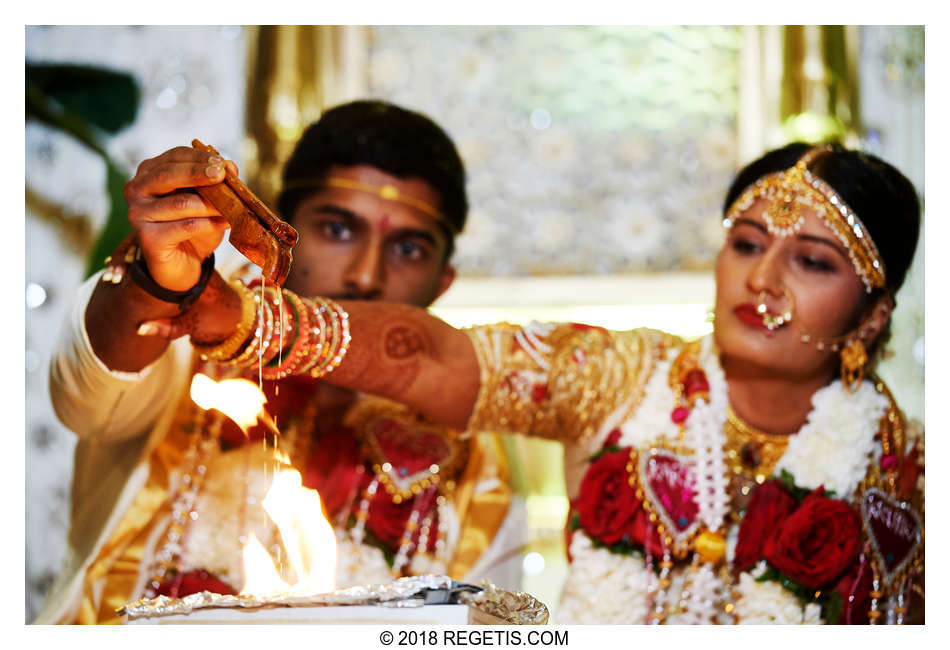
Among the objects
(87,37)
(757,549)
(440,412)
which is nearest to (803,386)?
(757,549)

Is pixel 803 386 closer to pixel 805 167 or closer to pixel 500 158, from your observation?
pixel 805 167

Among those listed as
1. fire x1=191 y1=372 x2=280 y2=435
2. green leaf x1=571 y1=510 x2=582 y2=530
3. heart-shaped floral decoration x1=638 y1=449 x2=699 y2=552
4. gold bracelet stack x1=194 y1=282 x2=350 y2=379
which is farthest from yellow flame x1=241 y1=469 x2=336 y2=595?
heart-shaped floral decoration x1=638 y1=449 x2=699 y2=552

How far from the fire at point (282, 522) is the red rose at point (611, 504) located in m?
0.64

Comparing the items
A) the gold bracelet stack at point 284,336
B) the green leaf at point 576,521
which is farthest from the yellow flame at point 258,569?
the green leaf at point 576,521

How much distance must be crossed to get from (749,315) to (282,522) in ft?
3.96

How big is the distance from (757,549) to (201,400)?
131 centimetres

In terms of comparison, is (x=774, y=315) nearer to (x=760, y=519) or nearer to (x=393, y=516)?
(x=760, y=519)

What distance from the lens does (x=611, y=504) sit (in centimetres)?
276

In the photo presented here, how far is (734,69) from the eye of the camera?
137 inches

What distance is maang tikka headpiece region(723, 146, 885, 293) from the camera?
2.76 metres

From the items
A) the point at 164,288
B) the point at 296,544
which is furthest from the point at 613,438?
the point at 164,288

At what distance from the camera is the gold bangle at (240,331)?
2.26 meters

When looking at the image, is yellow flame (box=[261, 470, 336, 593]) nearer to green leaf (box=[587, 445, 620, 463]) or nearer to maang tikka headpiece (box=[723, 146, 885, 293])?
green leaf (box=[587, 445, 620, 463])

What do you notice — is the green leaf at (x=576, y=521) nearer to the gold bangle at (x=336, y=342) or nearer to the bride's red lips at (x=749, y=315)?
the bride's red lips at (x=749, y=315)
